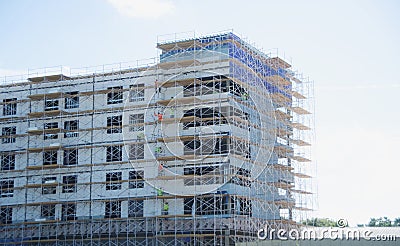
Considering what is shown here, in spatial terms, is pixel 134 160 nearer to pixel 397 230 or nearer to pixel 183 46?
pixel 183 46

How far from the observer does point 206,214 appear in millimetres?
40656

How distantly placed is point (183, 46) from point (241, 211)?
35.7 feet

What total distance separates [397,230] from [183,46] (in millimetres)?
16904

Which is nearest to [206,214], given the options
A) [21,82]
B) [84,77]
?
[84,77]

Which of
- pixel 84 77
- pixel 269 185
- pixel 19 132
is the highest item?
pixel 84 77

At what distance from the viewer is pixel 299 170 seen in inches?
1844

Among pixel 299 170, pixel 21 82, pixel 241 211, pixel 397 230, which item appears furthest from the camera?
pixel 21 82

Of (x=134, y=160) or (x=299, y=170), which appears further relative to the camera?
(x=299, y=170)

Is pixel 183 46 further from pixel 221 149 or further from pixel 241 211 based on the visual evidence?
pixel 241 211

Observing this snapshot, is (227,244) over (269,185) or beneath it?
beneath

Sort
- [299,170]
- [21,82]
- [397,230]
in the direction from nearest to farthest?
[397,230] < [299,170] < [21,82]

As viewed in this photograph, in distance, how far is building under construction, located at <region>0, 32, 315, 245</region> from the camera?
40.8 metres

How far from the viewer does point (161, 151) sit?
42.1 metres

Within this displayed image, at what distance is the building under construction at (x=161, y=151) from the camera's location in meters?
40.8
